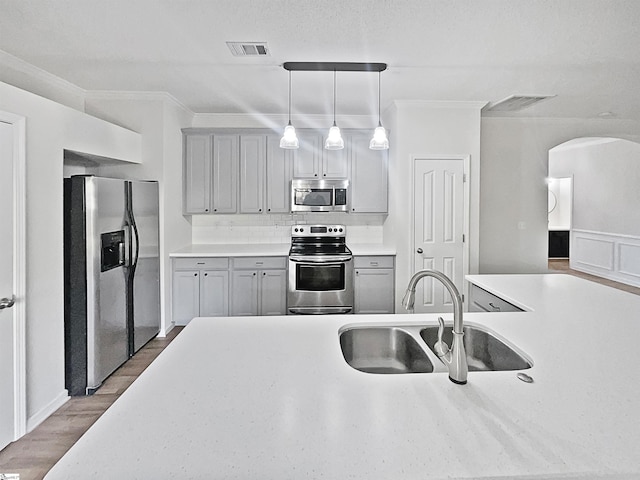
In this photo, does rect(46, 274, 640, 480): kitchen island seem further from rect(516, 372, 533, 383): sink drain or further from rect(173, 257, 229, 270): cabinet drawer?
rect(173, 257, 229, 270): cabinet drawer

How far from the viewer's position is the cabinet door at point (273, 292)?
4250mm

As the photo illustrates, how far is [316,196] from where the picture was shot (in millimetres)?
4570

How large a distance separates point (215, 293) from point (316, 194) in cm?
164

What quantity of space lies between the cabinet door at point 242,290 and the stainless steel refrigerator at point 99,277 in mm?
1048

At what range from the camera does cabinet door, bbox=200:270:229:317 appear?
4.20 meters

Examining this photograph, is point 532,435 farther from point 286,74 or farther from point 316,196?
point 316,196

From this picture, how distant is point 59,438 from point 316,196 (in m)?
3.24

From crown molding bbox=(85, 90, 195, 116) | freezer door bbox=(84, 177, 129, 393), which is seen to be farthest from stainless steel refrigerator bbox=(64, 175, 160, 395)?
crown molding bbox=(85, 90, 195, 116)

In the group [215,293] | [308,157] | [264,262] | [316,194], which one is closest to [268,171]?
[308,157]

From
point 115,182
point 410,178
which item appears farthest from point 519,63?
point 115,182

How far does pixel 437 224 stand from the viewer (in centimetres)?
428

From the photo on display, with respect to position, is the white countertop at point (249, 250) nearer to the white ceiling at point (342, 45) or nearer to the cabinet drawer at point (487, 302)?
the cabinet drawer at point (487, 302)

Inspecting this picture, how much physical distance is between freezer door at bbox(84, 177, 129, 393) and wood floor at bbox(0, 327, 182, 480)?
10 centimetres

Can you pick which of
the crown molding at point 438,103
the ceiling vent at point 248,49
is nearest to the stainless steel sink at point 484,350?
the ceiling vent at point 248,49
